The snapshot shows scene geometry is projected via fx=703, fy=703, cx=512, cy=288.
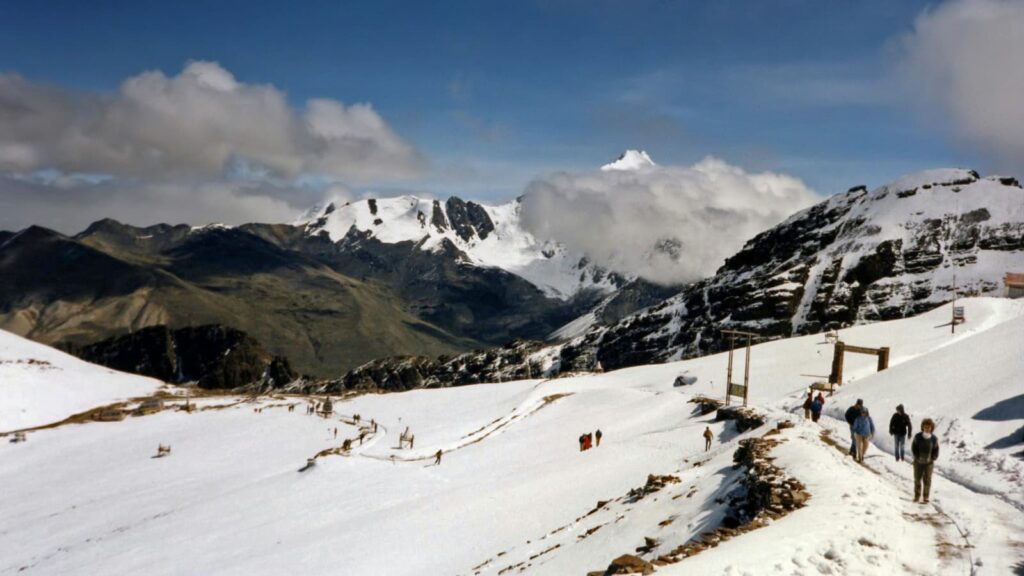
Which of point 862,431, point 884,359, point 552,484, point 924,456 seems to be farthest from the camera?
point 884,359

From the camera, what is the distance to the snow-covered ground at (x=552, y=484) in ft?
57.4

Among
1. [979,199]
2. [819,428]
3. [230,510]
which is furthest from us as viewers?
[979,199]

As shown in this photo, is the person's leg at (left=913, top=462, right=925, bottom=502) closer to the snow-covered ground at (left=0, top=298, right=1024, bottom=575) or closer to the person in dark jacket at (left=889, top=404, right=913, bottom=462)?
the snow-covered ground at (left=0, top=298, right=1024, bottom=575)

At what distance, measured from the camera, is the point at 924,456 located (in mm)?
19125

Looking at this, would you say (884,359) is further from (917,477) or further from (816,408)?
(917,477)

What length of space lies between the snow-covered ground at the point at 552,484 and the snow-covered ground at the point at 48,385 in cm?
2786

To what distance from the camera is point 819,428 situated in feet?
111

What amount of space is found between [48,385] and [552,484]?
11560 cm

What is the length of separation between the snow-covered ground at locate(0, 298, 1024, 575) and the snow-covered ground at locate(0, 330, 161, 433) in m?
27.9

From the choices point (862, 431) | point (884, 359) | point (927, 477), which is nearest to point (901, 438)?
point (862, 431)

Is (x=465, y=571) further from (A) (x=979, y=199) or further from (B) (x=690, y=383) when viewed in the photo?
(A) (x=979, y=199)

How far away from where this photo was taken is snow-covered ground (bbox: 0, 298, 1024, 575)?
17.5 m

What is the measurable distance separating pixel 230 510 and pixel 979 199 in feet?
634

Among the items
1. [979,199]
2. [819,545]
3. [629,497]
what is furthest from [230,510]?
[979,199]
